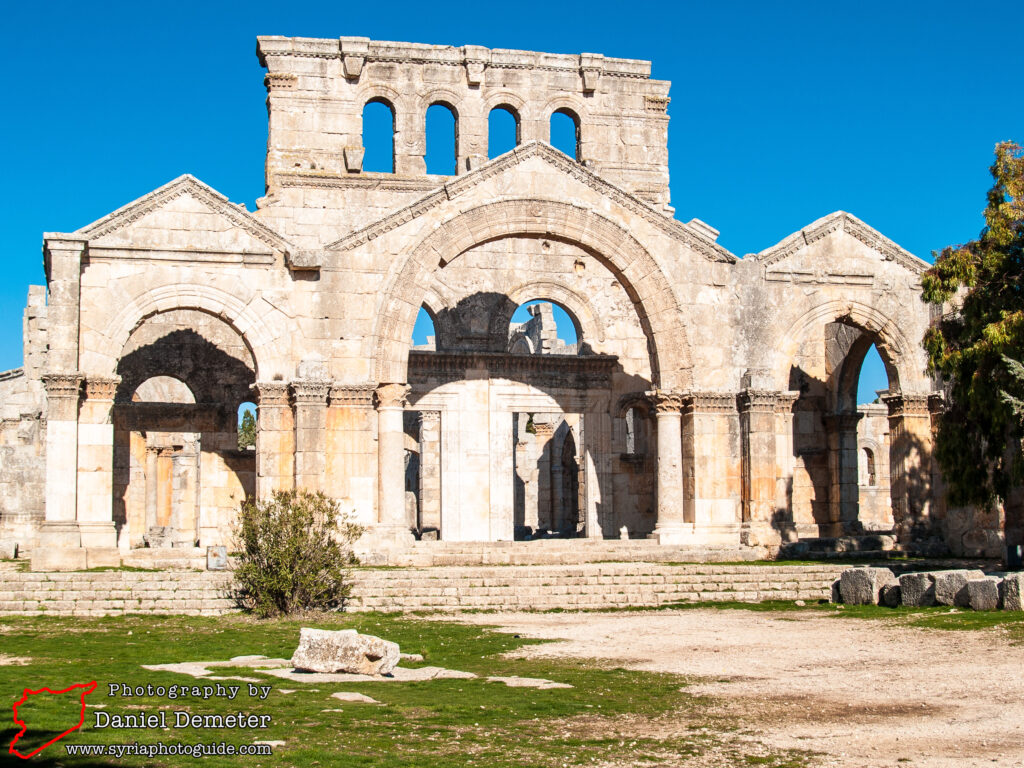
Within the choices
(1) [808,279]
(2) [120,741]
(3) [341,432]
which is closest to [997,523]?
(1) [808,279]

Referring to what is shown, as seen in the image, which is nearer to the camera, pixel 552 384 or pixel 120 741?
pixel 120 741

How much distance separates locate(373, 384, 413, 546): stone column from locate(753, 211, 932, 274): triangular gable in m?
8.35

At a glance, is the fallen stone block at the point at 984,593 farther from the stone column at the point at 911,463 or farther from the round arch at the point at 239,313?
the round arch at the point at 239,313

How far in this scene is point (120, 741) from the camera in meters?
8.89

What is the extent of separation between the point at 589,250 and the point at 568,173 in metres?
1.62

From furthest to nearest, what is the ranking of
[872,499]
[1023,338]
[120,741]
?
[872,499] → [1023,338] → [120,741]

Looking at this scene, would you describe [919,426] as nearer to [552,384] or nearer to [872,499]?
[552,384]

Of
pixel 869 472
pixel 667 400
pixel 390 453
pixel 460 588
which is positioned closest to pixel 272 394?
pixel 390 453

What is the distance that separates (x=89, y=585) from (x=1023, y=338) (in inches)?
574

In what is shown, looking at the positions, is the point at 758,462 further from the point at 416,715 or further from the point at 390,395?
the point at 416,715

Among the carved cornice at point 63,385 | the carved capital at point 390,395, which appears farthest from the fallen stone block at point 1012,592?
the carved cornice at point 63,385

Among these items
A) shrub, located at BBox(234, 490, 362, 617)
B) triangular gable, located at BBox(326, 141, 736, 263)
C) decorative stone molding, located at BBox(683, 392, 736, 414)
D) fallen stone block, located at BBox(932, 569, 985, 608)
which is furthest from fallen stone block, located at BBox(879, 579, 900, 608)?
triangular gable, located at BBox(326, 141, 736, 263)

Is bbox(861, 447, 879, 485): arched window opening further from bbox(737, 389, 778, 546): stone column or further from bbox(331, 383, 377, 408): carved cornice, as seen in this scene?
bbox(331, 383, 377, 408): carved cornice

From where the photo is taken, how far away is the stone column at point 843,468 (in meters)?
30.9
